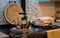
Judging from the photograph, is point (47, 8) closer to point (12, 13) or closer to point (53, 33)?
point (12, 13)

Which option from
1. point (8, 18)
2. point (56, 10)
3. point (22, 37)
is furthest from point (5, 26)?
point (56, 10)

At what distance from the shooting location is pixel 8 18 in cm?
220

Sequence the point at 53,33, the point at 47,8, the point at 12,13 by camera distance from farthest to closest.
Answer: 1. the point at 47,8
2. the point at 12,13
3. the point at 53,33

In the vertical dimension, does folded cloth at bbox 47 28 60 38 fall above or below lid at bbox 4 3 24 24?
below

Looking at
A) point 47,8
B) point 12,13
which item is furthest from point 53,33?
point 47,8

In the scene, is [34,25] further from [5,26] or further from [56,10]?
[56,10]

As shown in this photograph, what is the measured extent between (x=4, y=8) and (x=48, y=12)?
3.24 feet

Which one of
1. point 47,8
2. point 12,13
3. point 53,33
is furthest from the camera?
point 47,8

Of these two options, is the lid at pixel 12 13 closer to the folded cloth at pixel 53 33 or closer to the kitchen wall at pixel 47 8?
the kitchen wall at pixel 47 8

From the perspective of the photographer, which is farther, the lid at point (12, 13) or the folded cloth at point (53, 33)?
the lid at point (12, 13)

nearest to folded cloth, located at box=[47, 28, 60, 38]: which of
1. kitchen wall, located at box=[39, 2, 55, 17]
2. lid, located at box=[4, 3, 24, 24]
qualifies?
lid, located at box=[4, 3, 24, 24]

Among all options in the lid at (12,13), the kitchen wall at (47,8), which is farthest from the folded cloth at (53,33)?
the kitchen wall at (47,8)

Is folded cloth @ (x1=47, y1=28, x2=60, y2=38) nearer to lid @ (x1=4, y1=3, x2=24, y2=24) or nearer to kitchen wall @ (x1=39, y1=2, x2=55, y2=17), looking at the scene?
lid @ (x1=4, y1=3, x2=24, y2=24)

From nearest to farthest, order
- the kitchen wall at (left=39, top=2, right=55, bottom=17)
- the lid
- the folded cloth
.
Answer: the folded cloth, the lid, the kitchen wall at (left=39, top=2, right=55, bottom=17)
